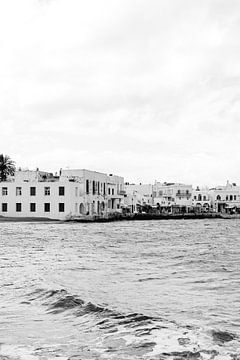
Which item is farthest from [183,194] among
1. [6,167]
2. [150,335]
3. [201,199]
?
[150,335]

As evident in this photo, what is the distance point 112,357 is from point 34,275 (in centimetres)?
1089

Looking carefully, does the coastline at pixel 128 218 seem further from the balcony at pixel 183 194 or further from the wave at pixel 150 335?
the wave at pixel 150 335

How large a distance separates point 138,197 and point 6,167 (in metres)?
32.8

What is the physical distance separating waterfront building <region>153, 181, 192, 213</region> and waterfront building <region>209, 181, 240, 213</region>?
8413 mm

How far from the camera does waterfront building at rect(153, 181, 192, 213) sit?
12596 cm

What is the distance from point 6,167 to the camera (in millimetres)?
94062

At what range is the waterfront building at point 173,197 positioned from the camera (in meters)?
126

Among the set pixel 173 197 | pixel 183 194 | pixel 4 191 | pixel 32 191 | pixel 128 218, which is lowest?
pixel 128 218

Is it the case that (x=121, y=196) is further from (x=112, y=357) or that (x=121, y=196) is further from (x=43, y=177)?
(x=112, y=357)

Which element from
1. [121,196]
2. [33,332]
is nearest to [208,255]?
[33,332]

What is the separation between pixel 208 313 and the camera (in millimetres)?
11617

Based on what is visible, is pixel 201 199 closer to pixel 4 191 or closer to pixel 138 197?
pixel 138 197

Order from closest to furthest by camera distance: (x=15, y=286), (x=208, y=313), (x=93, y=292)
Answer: (x=208, y=313) < (x=93, y=292) < (x=15, y=286)

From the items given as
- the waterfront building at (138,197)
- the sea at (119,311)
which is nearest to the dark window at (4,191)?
the waterfront building at (138,197)
